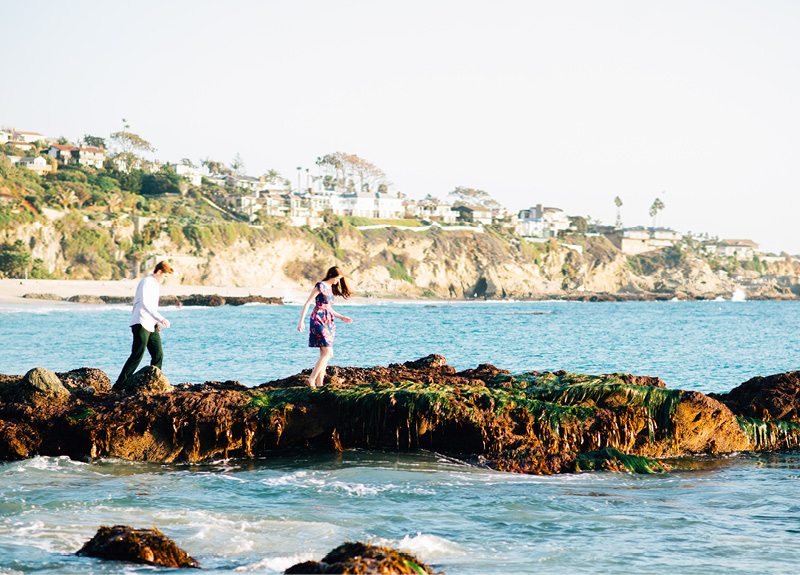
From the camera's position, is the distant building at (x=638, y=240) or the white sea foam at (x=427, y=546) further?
the distant building at (x=638, y=240)

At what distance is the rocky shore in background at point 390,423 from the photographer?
849cm

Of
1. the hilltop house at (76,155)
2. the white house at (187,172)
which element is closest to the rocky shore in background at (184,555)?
the hilltop house at (76,155)

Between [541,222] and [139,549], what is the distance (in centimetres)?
16488

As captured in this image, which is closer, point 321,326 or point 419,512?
point 419,512

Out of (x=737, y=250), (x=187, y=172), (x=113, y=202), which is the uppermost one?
(x=187, y=172)

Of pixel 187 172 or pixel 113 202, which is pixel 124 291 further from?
pixel 187 172

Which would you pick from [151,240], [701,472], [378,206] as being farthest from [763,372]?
[378,206]

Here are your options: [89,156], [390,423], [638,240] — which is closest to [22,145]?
[89,156]

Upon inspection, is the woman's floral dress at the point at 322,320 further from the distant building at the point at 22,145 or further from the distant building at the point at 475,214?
the distant building at the point at 475,214

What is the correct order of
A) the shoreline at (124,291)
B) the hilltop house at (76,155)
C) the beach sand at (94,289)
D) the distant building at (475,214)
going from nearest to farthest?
the shoreline at (124,291) → the beach sand at (94,289) → the hilltop house at (76,155) → the distant building at (475,214)

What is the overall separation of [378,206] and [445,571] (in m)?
140

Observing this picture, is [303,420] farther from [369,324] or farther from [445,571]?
[369,324]

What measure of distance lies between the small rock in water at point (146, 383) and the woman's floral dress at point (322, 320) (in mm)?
1994

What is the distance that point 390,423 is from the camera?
9031 millimetres
